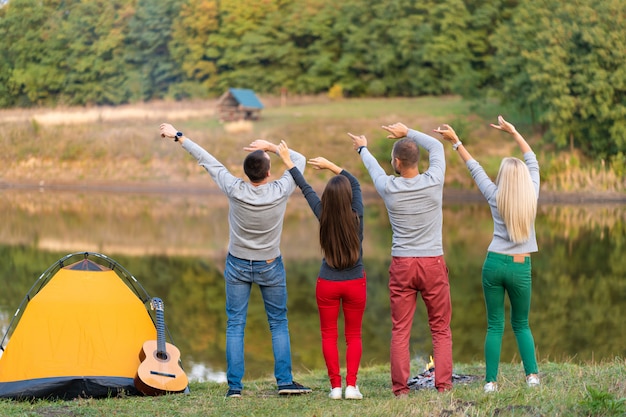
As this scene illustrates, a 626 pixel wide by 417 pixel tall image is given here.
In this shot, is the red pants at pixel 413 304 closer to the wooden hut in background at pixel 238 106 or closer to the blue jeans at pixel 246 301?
the blue jeans at pixel 246 301

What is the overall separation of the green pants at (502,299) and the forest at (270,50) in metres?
29.3

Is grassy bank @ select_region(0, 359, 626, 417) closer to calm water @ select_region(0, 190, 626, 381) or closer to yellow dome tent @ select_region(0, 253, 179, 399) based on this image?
yellow dome tent @ select_region(0, 253, 179, 399)

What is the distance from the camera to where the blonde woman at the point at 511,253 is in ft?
21.4

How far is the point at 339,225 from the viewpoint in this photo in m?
6.51

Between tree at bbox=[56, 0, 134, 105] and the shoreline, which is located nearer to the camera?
the shoreline

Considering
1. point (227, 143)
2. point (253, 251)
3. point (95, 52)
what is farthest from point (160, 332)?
point (95, 52)

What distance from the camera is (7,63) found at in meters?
44.8

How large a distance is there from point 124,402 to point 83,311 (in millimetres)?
1286

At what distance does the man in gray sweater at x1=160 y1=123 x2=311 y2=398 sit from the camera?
22.6 ft

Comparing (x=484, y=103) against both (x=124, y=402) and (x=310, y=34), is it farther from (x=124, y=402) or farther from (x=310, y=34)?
(x=124, y=402)

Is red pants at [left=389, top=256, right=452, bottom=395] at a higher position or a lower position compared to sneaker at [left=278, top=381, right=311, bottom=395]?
higher

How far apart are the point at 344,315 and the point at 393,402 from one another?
2.61ft

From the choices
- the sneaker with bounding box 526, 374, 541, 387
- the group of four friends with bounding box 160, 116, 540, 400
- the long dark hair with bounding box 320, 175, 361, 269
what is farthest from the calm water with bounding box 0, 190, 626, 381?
the long dark hair with bounding box 320, 175, 361, 269

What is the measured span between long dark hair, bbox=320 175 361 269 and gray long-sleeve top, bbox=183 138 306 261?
0.45 meters
